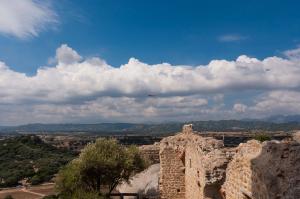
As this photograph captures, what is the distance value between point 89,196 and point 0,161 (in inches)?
2257

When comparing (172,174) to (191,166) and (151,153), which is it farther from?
(151,153)

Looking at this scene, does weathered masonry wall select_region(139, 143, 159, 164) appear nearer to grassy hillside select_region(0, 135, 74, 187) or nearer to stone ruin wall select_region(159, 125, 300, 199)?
stone ruin wall select_region(159, 125, 300, 199)

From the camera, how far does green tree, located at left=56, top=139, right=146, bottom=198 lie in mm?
24594

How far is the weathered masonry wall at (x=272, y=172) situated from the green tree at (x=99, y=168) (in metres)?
15.5

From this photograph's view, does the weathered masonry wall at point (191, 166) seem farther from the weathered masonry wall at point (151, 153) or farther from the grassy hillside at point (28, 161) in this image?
the grassy hillside at point (28, 161)

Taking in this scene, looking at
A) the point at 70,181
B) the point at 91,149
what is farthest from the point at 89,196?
the point at 91,149

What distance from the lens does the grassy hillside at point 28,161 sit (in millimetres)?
61275

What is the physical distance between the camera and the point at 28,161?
73.9 meters

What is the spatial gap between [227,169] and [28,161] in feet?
218

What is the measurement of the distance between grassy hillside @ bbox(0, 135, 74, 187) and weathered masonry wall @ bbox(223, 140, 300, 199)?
5348 cm

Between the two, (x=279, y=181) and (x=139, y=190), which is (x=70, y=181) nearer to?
(x=139, y=190)

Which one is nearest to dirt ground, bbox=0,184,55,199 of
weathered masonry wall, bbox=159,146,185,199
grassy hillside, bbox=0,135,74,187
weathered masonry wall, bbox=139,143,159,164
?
grassy hillside, bbox=0,135,74,187

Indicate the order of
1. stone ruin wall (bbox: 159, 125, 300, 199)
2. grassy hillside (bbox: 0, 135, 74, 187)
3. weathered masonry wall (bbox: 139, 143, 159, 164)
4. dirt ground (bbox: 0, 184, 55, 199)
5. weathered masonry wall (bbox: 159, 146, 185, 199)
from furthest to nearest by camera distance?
grassy hillside (bbox: 0, 135, 74, 187) < dirt ground (bbox: 0, 184, 55, 199) < weathered masonry wall (bbox: 139, 143, 159, 164) < weathered masonry wall (bbox: 159, 146, 185, 199) < stone ruin wall (bbox: 159, 125, 300, 199)

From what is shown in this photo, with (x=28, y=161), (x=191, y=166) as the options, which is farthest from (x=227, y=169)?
(x=28, y=161)
